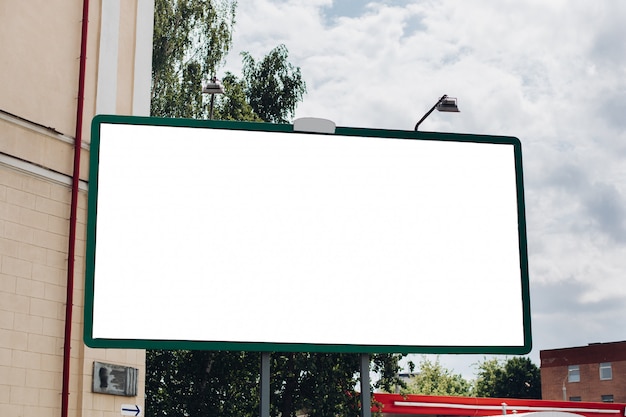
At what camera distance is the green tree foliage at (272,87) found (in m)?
30.6

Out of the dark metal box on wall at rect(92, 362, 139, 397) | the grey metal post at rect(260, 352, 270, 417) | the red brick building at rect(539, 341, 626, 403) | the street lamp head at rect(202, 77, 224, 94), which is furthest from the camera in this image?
the red brick building at rect(539, 341, 626, 403)

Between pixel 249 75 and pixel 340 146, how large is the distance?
2579 cm

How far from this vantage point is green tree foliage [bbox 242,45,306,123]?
3061 cm

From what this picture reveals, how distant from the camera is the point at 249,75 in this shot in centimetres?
3108

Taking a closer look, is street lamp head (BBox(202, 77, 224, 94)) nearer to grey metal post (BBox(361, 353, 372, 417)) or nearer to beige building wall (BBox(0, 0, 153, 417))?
beige building wall (BBox(0, 0, 153, 417))

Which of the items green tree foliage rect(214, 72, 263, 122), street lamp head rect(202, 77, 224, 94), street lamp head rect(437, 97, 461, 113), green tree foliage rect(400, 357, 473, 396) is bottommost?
green tree foliage rect(400, 357, 473, 396)

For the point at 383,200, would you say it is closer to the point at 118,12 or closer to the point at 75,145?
the point at 75,145

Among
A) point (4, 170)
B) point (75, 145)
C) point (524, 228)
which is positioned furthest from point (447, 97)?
point (524, 228)

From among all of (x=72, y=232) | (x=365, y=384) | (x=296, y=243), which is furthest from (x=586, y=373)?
(x=296, y=243)

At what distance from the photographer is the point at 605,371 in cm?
7106

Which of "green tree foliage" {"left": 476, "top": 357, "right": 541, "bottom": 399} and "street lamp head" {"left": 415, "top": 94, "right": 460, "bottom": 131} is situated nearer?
"street lamp head" {"left": 415, "top": 94, "right": 460, "bottom": 131}

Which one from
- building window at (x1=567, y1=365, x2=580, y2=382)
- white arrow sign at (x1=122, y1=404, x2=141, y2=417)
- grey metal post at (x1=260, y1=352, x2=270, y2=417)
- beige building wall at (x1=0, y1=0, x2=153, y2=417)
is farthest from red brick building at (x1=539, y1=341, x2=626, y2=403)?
grey metal post at (x1=260, y1=352, x2=270, y2=417)

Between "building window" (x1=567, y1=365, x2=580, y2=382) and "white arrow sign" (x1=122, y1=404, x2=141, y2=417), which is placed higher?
"building window" (x1=567, y1=365, x2=580, y2=382)

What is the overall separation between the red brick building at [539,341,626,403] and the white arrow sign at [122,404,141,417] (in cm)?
6007
